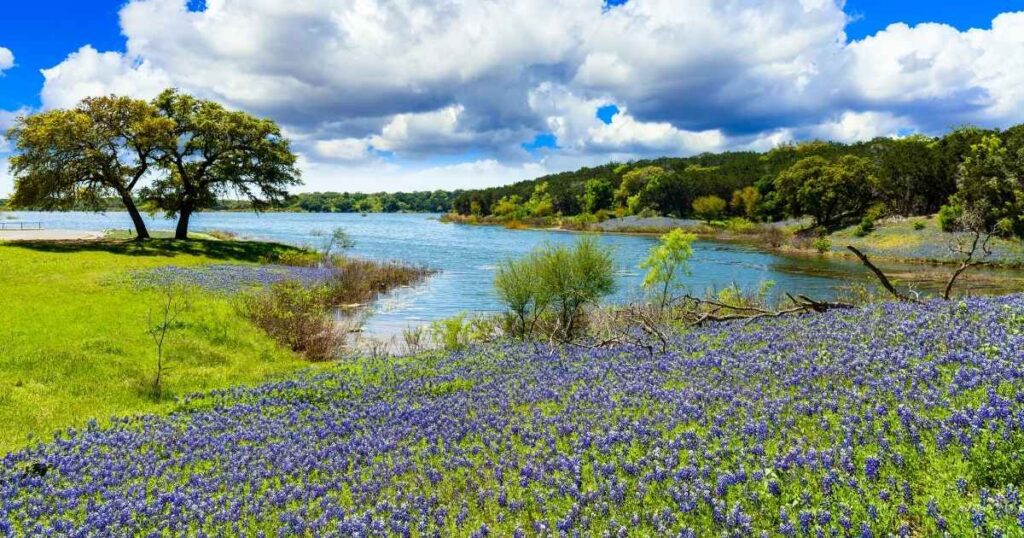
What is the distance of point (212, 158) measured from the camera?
55.0 m

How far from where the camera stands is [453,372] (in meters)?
12.4

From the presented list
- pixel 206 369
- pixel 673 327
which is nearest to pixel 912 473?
pixel 673 327

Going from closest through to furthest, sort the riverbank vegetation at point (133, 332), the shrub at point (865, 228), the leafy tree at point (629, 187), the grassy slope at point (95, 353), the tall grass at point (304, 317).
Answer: the grassy slope at point (95, 353) → the riverbank vegetation at point (133, 332) → the tall grass at point (304, 317) → the shrub at point (865, 228) → the leafy tree at point (629, 187)

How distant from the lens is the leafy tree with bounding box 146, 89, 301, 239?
175 feet

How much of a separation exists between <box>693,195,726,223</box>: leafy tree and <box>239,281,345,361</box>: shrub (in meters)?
122

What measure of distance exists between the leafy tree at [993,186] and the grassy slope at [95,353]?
67.6 meters

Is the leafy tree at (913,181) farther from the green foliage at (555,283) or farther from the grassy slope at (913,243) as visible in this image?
the green foliage at (555,283)

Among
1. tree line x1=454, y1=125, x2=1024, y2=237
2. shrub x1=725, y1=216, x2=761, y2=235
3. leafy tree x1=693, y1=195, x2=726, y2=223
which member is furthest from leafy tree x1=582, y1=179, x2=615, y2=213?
shrub x1=725, y1=216, x2=761, y2=235

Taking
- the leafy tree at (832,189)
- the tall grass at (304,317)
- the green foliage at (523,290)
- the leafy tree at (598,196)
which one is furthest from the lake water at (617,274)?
the leafy tree at (598,196)

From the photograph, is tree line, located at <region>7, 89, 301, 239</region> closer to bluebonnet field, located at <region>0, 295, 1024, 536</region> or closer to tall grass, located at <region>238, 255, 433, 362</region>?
tall grass, located at <region>238, 255, 433, 362</region>

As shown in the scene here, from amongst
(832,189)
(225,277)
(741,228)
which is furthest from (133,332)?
(741,228)

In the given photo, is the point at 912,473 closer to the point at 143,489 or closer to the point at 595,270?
the point at 143,489

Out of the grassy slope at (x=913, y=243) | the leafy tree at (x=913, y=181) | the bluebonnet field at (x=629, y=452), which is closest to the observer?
the bluebonnet field at (x=629, y=452)

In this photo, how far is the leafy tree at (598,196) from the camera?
182m
